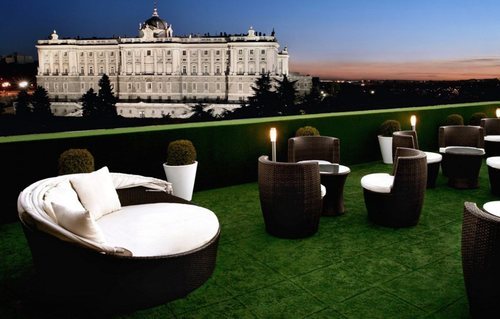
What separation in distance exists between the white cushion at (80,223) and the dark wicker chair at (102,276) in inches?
3.6

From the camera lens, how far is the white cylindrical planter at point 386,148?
8.41 metres

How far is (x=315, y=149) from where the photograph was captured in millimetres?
6008

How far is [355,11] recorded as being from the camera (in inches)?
1473

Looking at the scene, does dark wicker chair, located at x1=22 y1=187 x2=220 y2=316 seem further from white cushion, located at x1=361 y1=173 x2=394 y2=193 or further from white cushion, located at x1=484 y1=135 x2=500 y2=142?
white cushion, located at x1=484 y1=135 x2=500 y2=142

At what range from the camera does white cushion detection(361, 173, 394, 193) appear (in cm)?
451

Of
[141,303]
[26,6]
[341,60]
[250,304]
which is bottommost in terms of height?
[250,304]

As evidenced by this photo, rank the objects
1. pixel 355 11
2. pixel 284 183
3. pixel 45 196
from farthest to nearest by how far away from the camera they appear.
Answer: pixel 355 11, pixel 284 183, pixel 45 196

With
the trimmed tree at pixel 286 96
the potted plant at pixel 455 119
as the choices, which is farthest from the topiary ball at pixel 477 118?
the trimmed tree at pixel 286 96

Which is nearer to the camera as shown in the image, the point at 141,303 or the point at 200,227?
the point at 141,303

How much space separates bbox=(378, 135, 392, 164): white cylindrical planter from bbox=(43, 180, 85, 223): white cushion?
652 cm

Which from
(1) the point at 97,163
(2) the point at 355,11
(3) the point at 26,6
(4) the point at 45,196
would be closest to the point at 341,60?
(2) the point at 355,11

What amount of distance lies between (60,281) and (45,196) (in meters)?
0.64

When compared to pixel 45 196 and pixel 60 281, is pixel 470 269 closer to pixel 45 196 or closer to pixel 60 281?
pixel 60 281

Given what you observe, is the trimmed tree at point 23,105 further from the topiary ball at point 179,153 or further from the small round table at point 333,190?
the small round table at point 333,190
